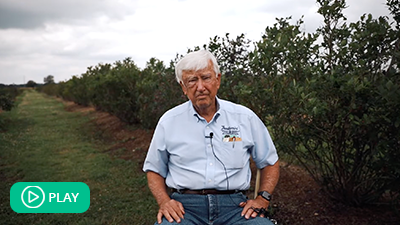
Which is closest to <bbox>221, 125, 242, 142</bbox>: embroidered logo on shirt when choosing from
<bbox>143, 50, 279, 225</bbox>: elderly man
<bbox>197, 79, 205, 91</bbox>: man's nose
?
<bbox>143, 50, 279, 225</bbox>: elderly man

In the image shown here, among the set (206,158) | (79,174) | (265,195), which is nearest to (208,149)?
(206,158)

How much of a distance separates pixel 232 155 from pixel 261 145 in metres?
0.26

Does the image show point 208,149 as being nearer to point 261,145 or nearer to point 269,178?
point 261,145

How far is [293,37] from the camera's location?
3764 millimetres

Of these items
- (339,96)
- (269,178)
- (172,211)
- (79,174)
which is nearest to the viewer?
(172,211)

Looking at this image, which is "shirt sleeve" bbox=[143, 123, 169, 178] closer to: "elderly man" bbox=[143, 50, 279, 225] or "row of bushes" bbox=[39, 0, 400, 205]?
"elderly man" bbox=[143, 50, 279, 225]

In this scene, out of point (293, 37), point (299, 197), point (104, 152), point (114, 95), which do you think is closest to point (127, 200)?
point (299, 197)

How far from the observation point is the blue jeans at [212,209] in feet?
7.90

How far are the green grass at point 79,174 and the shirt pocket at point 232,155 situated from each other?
269cm

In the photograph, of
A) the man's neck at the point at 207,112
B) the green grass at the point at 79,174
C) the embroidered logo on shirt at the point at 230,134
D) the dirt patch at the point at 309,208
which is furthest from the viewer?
the green grass at the point at 79,174

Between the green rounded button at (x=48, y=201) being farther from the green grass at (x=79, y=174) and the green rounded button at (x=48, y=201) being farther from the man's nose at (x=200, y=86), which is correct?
the man's nose at (x=200, y=86)

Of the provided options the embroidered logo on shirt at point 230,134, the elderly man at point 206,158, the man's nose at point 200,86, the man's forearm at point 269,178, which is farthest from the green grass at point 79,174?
the man's nose at point 200,86

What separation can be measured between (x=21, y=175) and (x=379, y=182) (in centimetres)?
697

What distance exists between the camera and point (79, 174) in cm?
732
